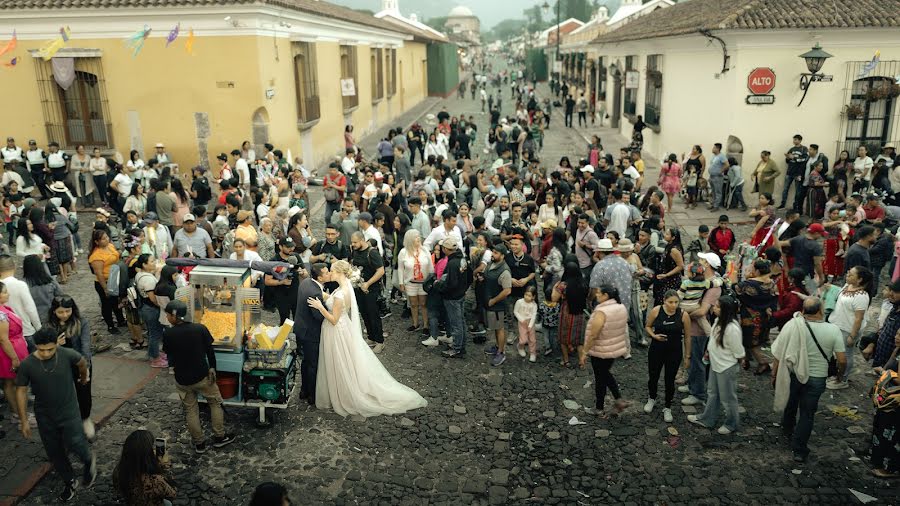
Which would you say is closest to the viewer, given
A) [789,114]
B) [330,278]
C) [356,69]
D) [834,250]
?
[330,278]

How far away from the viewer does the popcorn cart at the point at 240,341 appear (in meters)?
6.68

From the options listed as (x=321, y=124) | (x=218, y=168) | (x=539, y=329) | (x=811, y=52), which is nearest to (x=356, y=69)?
(x=321, y=124)

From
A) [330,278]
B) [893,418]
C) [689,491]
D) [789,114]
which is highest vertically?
[789,114]

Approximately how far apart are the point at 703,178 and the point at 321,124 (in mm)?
12366

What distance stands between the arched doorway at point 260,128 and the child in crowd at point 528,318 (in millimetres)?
10975

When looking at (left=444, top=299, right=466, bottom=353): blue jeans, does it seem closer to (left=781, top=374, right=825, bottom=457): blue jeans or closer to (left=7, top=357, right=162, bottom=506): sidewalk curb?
(left=7, top=357, right=162, bottom=506): sidewalk curb

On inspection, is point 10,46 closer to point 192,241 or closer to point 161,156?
point 161,156

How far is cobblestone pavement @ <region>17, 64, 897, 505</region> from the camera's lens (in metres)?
5.88

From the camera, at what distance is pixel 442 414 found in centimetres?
721

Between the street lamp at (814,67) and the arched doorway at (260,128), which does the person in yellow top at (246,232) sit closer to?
the arched doorway at (260,128)

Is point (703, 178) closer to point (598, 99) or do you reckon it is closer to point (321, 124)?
point (321, 124)

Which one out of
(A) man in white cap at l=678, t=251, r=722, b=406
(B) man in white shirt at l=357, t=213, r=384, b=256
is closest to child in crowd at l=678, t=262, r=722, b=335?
(A) man in white cap at l=678, t=251, r=722, b=406

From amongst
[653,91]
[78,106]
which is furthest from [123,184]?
[653,91]

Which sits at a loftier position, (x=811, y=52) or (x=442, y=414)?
(x=811, y=52)
